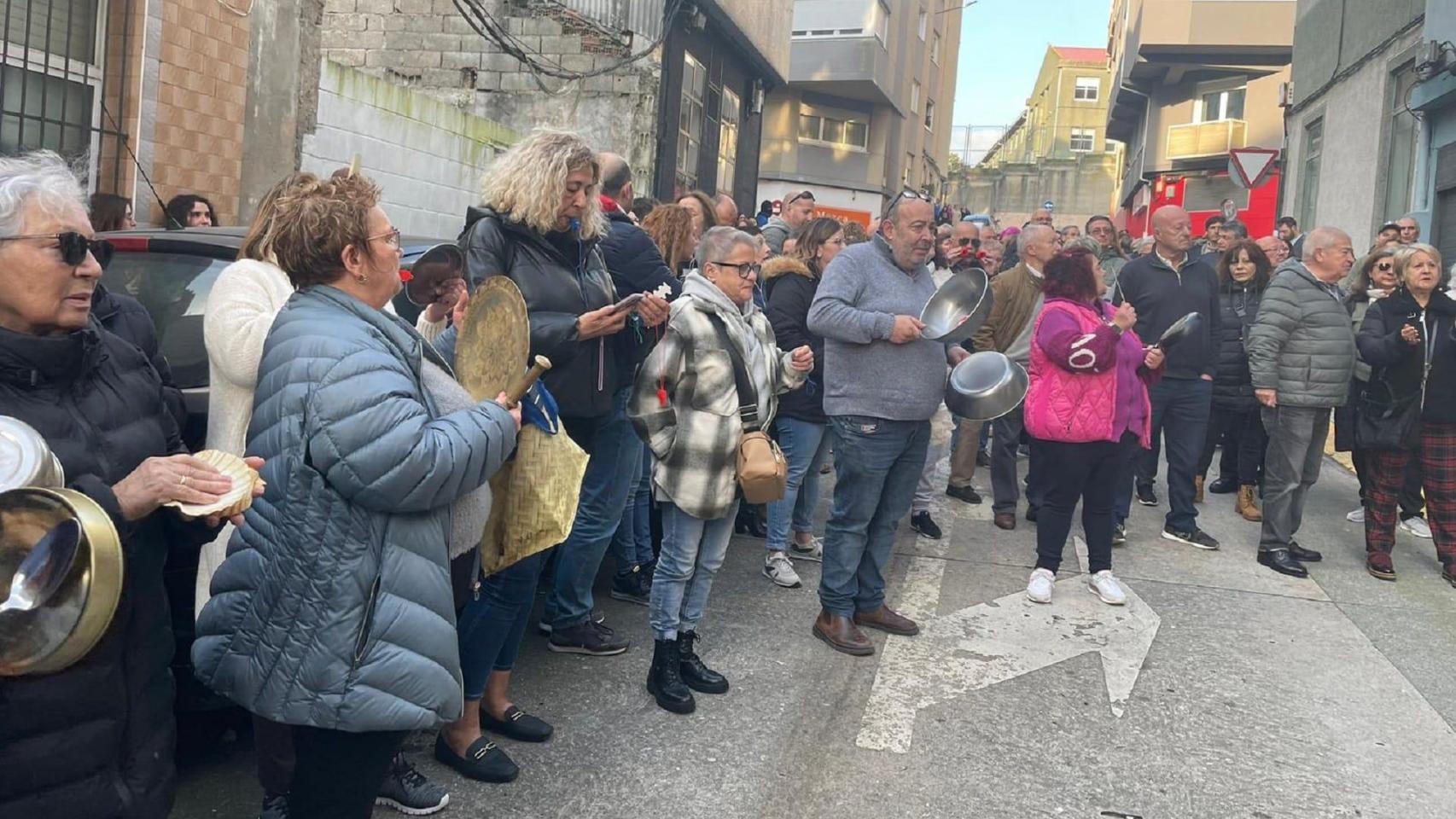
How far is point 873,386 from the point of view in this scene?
15.4 ft

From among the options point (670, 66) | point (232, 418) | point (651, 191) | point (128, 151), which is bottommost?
point (232, 418)

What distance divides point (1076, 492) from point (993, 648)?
43.0 inches

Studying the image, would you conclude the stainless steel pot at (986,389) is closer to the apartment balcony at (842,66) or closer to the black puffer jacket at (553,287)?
the black puffer jacket at (553,287)

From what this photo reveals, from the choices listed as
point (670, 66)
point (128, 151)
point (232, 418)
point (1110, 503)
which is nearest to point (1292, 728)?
point (1110, 503)

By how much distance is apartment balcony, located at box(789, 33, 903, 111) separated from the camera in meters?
31.2

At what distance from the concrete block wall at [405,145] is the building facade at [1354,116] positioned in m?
10.6

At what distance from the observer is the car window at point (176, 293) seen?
3.53 meters

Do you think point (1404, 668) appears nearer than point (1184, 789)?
No

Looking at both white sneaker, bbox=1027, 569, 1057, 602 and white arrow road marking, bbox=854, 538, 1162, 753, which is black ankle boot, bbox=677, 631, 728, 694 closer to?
white arrow road marking, bbox=854, 538, 1162, 753

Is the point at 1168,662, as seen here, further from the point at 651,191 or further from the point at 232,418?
the point at 651,191

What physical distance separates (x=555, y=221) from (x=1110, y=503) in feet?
11.2

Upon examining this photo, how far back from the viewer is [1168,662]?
4.85m

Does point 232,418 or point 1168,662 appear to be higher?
point 232,418

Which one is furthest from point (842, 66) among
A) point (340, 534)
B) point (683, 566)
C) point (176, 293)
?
point (340, 534)
